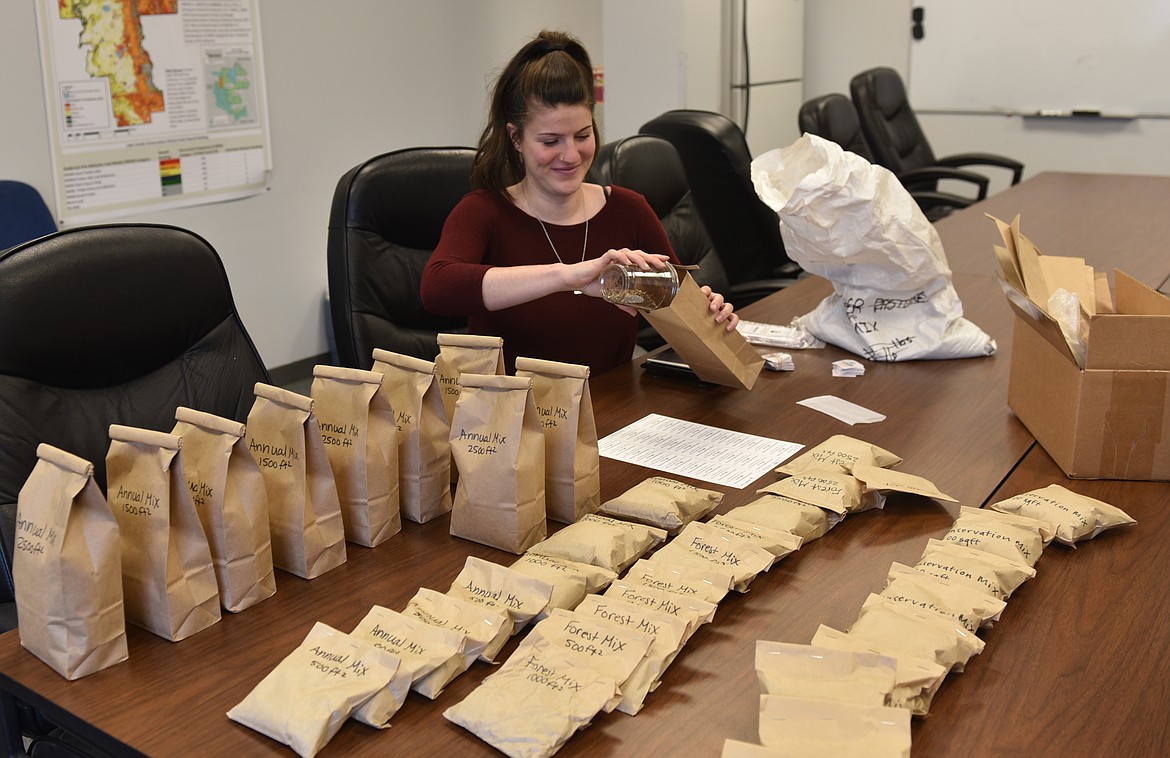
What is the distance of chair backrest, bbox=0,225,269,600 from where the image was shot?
1418mm

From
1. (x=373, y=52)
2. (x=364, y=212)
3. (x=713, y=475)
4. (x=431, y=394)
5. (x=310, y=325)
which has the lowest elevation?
(x=310, y=325)

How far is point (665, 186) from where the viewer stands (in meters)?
2.78

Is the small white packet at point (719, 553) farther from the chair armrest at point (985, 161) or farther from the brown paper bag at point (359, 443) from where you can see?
the chair armrest at point (985, 161)

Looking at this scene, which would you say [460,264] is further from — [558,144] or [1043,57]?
[1043,57]

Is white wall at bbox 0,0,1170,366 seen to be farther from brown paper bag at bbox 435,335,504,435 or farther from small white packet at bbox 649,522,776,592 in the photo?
small white packet at bbox 649,522,776,592

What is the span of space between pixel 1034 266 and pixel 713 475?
24.7 inches

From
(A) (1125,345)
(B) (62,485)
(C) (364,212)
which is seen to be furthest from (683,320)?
(B) (62,485)

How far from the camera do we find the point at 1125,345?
1.43m

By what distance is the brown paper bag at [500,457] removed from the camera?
4.01ft

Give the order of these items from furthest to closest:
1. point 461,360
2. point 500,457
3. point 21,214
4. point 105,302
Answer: point 21,214 < point 105,302 < point 461,360 < point 500,457

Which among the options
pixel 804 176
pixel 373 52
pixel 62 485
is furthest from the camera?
pixel 373 52

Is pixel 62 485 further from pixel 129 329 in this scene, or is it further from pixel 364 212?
pixel 364 212

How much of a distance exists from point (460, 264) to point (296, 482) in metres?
0.80

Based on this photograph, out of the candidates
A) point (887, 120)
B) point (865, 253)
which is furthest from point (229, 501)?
point (887, 120)
